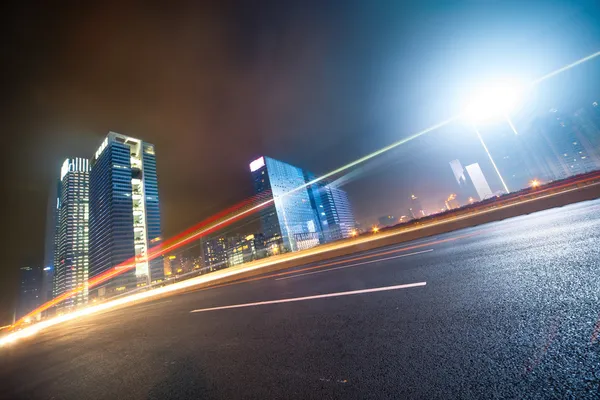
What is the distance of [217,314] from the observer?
217 inches

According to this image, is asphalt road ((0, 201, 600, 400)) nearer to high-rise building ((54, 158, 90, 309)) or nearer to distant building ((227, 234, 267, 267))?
distant building ((227, 234, 267, 267))

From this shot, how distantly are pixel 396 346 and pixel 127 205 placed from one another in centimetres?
8693

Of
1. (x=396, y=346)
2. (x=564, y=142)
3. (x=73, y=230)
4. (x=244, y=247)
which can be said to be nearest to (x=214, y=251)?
(x=244, y=247)

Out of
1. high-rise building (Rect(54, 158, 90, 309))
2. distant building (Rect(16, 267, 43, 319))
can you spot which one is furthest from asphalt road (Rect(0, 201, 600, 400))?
distant building (Rect(16, 267, 43, 319))

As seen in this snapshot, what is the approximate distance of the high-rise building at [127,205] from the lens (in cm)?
6481

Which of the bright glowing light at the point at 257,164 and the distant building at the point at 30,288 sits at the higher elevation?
the bright glowing light at the point at 257,164

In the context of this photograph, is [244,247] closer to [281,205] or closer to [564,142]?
[281,205]

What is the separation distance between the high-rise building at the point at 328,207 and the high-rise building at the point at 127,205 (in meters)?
74.1

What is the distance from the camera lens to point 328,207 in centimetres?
13725

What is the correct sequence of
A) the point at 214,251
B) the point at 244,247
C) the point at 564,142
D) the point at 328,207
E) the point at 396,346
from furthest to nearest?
the point at 328,207
the point at 214,251
the point at 244,247
the point at 564,142
the point at 396,346

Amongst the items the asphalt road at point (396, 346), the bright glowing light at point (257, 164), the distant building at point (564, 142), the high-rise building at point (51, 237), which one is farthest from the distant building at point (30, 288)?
the distant building at point (564, 142)

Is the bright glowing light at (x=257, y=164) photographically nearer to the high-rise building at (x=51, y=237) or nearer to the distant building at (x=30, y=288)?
the high-rise building at (x=51, y=237)

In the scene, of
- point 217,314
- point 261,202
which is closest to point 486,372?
point 217,314

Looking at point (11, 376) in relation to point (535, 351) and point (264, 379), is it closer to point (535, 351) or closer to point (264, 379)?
point (264, 379)
